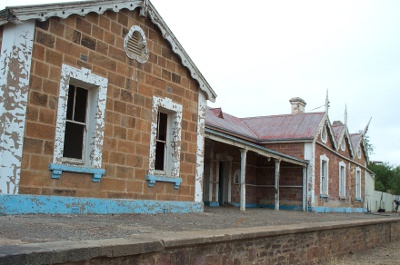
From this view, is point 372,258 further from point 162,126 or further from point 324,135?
point 324,135

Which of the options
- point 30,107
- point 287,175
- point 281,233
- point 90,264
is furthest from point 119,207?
point 287,175

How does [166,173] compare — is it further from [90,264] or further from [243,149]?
[90,264]

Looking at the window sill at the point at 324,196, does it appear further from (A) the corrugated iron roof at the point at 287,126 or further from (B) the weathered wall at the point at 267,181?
(A) the corrugated iron roof at the point at 287,126

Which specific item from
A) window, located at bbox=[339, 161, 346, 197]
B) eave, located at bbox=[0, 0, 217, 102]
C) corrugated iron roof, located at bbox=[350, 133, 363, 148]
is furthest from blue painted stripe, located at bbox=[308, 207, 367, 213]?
eave, located at bbox=[0, 0, 217, 102]

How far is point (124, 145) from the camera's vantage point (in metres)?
9.42

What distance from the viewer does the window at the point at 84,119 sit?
859 cm

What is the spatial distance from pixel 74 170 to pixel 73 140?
0.78 m

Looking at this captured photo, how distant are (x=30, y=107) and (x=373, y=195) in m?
31.4

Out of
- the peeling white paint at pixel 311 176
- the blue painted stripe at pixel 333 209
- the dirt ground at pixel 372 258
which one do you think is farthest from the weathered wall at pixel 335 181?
the dirt ground at pixel 372 258

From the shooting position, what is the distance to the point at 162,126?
1098 centimetres

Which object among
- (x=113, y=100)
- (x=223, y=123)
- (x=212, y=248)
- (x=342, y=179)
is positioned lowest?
(x=212, y=248)

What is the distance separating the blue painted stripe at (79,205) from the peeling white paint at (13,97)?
0.23m

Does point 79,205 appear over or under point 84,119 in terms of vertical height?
Answer: under

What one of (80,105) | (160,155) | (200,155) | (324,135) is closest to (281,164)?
(324,135)
